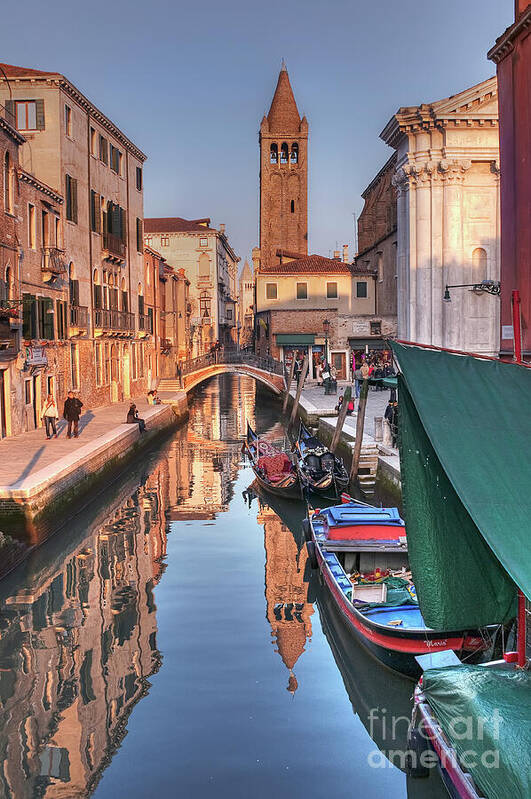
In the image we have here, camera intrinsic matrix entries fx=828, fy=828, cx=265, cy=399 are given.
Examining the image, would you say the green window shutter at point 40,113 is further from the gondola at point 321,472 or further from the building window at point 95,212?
the gondola at point 321,472

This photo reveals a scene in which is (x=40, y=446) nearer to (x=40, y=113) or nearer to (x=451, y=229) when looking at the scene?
(x=40, y=113)

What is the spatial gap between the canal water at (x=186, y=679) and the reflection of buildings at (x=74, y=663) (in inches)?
0.9

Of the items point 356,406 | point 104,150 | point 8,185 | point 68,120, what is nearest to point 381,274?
point 356,406

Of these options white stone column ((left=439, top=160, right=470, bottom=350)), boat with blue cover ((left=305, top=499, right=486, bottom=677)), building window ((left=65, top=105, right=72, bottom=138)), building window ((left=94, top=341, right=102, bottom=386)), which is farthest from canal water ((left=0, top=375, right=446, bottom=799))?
building window ((left=65, top=105, right=72, bottom=138))

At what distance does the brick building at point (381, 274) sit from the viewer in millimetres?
44672

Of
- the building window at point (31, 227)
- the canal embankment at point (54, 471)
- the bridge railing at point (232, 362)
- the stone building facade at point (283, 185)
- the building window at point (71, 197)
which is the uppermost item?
the stone building facade at point (283, 185)

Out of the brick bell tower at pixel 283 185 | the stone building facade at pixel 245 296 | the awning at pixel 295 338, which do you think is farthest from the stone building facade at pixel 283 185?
the stone building facade at pixel 245 296

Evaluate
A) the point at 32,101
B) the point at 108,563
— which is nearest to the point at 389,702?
the point at 108,563

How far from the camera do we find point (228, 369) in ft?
145

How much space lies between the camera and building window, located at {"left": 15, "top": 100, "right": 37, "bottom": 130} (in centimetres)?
2755

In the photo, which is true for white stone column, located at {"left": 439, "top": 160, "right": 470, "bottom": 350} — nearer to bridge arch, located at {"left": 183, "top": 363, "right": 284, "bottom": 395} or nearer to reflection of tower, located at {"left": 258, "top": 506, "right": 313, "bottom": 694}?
reflection of tower, located at {"left": 258, "top": 506, "right": 313, "bottom": 694}

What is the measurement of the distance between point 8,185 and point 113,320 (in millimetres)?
11883

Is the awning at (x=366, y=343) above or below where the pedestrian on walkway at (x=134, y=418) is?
above

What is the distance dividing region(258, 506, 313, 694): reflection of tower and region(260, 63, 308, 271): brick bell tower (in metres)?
52.3
